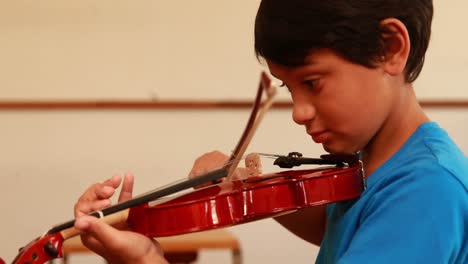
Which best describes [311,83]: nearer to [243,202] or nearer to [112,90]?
[243,202]

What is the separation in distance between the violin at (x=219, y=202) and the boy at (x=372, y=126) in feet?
0.10

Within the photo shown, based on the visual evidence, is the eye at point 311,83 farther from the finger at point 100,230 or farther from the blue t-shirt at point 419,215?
the finger at point 100,230

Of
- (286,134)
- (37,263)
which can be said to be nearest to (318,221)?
(37,263)

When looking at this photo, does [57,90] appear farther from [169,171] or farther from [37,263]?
[37,263]

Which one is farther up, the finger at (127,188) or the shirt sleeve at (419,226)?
the finger at (127,188)

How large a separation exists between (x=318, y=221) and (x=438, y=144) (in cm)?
31

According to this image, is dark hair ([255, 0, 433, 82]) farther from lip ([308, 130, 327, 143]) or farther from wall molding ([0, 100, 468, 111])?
wall molding ([0, 100, 468, 111])

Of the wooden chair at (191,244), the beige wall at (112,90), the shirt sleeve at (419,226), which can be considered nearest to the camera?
the shirt sleeve at (419,226)

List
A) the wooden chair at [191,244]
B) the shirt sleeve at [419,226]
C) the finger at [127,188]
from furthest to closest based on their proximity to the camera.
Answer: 1. the wooden chair at [191,244]
2. the finger at [127,188]
3. the shirt sleeve at [419,226]

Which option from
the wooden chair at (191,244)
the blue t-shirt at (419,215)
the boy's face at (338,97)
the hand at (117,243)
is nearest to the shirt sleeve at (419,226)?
the blue t-shirt at (419,215)

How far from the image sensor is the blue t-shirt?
733 millimetres

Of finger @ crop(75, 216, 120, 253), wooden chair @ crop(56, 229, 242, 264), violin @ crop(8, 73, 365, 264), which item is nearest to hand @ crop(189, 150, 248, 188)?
violin @ crop(8, 73, 365, 264)

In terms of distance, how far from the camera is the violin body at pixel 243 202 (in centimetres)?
80

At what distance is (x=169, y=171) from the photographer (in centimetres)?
212
